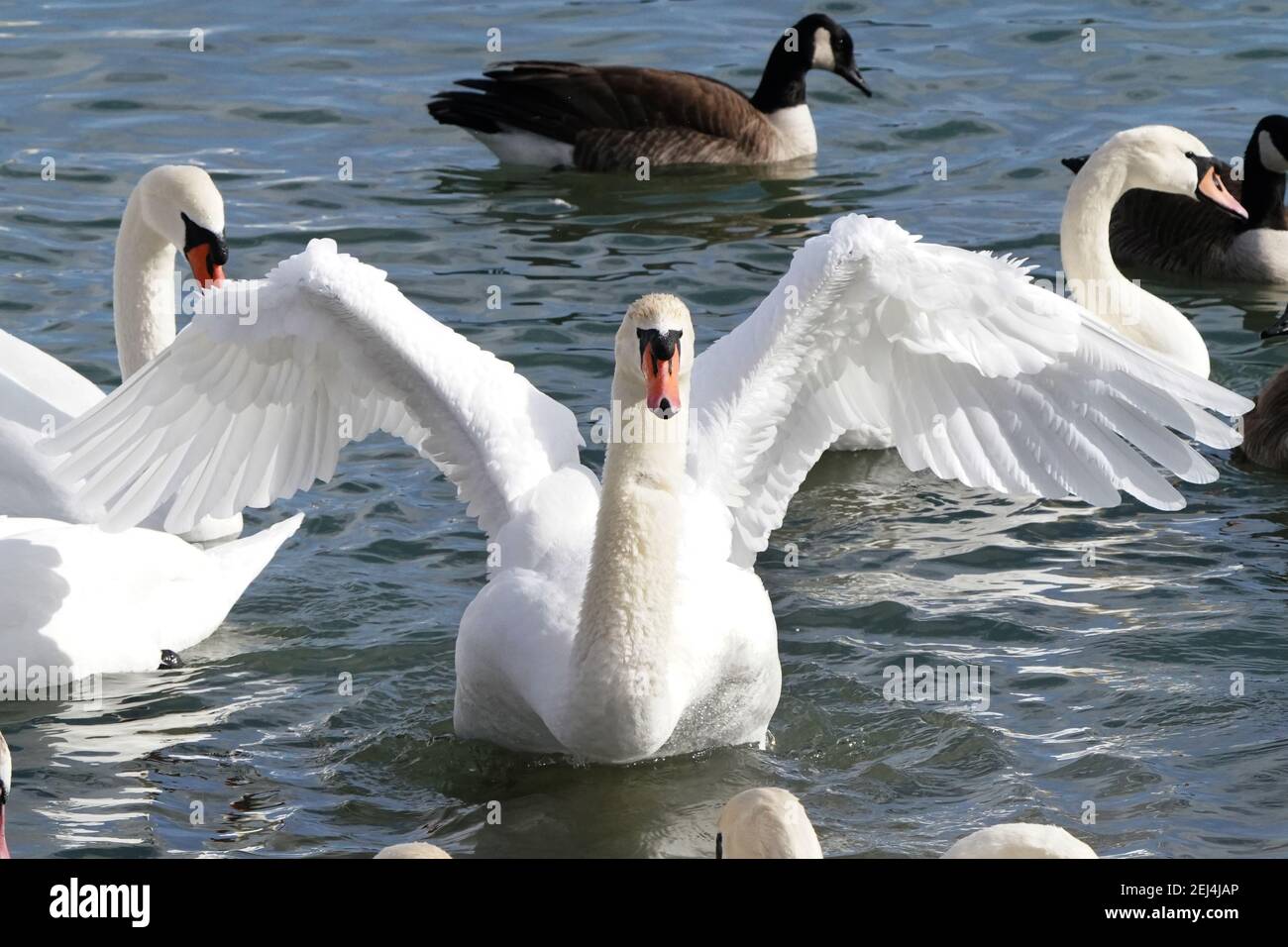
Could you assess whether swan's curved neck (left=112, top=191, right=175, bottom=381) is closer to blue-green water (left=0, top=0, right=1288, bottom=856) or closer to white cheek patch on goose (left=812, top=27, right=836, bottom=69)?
blue-green water (left=0, top=0, right=1288, bottom=856)

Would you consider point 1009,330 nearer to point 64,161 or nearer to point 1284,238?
point 1284,238

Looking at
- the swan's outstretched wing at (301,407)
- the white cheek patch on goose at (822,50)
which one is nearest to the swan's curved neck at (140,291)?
the swan's outstretched wing at (301,407)

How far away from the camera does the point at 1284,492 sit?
1032 centimetres

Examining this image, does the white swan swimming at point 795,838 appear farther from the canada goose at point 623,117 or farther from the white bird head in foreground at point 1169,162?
the canada goose at point 623,117

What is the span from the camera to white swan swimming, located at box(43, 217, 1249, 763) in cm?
717

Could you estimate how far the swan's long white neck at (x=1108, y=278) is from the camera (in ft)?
36.3

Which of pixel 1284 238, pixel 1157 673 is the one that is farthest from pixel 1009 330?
pixel 1284 238

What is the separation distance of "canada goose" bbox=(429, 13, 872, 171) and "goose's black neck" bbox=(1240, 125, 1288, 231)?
3130 mm

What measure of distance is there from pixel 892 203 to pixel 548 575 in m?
7.06

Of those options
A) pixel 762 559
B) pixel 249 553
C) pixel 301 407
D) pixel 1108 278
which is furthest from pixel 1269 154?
pixel 301 407

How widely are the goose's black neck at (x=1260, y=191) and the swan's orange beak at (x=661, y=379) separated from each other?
739 cm

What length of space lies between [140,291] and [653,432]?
379 centimetres

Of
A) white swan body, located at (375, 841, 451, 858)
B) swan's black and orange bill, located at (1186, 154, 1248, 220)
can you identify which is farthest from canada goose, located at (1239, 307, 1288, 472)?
white swan body, located at (375, 841, 451, 858)

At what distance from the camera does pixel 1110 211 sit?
12.0 metres
